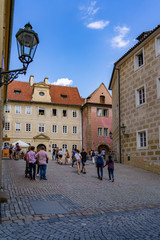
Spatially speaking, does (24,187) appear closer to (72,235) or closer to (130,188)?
(130,188)

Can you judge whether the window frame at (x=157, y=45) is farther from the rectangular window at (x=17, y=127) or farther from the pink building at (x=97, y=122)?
the rectangular window at (x=17, y=127)

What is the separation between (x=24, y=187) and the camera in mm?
9836

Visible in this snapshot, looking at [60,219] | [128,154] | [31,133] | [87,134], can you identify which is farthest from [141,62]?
[31,133]

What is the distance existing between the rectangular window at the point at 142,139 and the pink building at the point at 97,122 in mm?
20204

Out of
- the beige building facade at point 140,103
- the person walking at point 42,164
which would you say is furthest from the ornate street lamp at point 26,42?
the beige building facade at point 140,103

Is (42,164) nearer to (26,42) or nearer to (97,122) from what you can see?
(26,42)

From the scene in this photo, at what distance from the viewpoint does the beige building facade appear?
16734 millimetres

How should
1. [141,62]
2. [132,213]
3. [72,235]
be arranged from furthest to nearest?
[141,62] < [132,213] < [72,235]

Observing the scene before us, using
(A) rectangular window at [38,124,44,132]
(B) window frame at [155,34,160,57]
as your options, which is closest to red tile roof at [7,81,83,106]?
(A) rectangular window at [38,124,44,132]

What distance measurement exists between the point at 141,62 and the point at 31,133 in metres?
24.3

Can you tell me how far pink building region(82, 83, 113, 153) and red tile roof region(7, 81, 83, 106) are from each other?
10.9ft

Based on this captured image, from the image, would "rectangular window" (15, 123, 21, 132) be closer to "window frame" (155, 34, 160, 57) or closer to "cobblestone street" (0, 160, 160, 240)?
"window frame" (155, 34, 160, 57)

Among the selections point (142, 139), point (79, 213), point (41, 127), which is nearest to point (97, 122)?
point (41, 127)

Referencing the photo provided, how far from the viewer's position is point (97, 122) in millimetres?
40438
